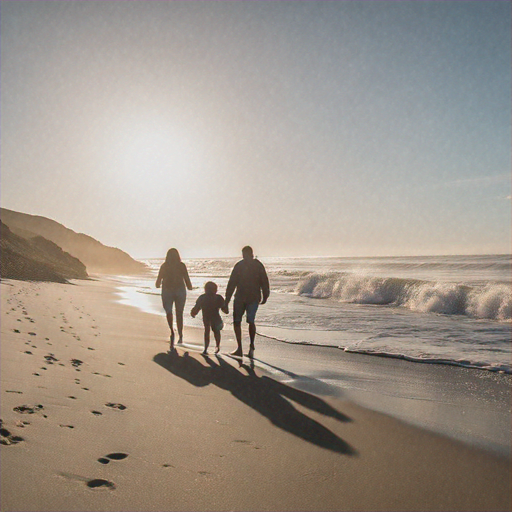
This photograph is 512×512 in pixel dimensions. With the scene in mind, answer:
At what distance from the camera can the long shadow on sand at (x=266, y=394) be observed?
3705 mm

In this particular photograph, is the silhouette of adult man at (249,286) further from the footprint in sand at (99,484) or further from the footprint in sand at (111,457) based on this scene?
the footprint in sand at (99,484)

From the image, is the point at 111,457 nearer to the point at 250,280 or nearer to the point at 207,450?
the point at 207,450

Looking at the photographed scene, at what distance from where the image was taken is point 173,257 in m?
8.65

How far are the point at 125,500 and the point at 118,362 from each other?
12.5 ft

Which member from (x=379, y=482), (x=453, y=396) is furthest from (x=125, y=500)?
(x=453, y=396)

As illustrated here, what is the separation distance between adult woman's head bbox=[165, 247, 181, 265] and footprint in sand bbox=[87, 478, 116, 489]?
617 centimetres

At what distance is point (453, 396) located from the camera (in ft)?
16.8

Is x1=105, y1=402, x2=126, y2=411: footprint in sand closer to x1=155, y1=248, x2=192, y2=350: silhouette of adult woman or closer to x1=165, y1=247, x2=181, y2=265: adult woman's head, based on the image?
x1=155, y1=248, x2=192, y2=350: silhouette of adult woman

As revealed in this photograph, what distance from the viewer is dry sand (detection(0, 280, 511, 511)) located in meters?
2.52

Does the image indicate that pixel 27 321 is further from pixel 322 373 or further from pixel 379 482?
pixel 379 482

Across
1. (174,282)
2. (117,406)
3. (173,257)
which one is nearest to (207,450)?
(117,406)

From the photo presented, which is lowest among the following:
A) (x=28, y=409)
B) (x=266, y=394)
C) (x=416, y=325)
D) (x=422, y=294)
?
(x=266, y=394)

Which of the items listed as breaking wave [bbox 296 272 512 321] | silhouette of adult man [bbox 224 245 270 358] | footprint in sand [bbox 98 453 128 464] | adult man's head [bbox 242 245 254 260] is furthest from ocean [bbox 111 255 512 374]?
footprint in sand [bbox 98 453 128 464]

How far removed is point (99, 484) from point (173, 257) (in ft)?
20.7
